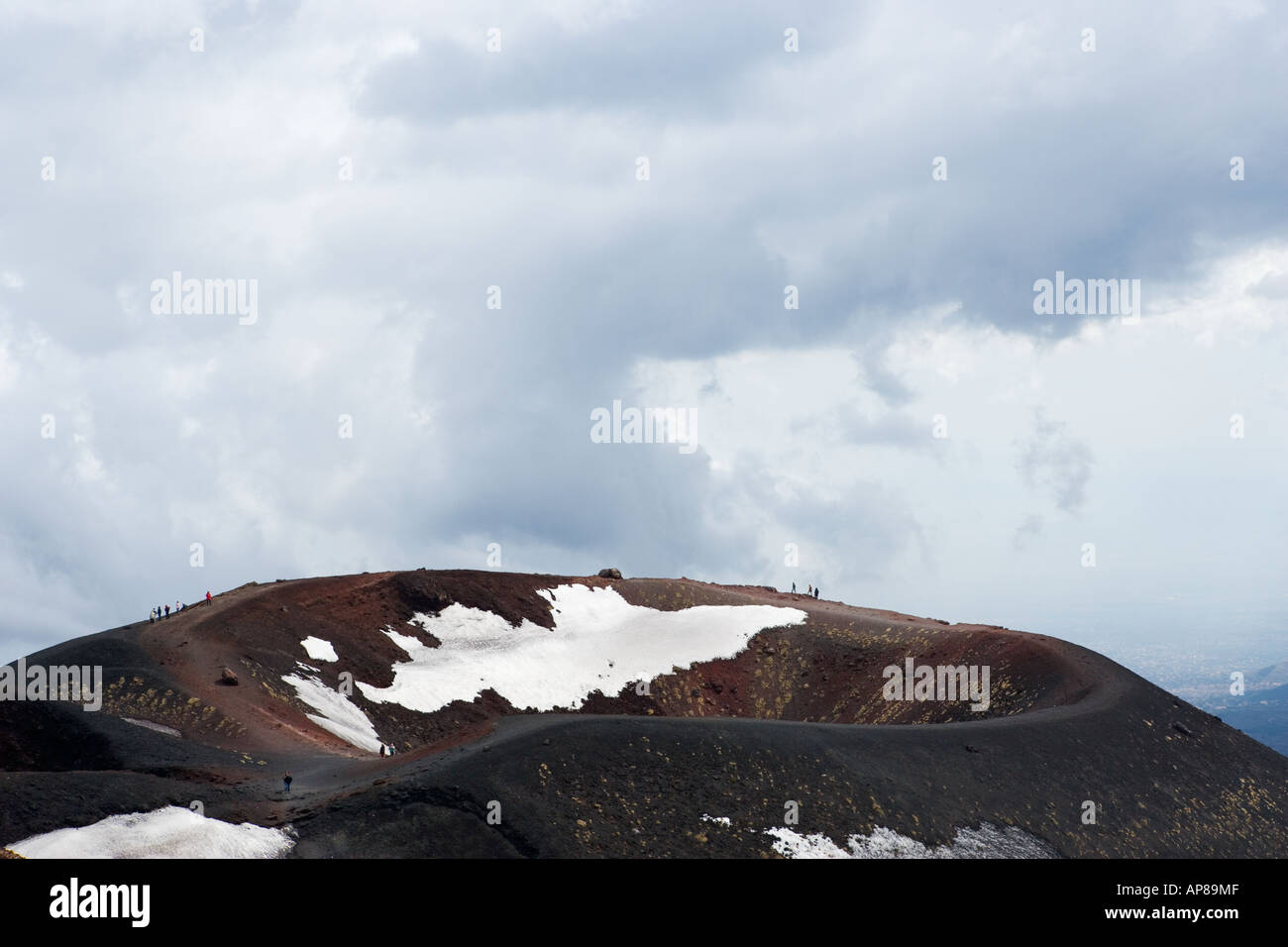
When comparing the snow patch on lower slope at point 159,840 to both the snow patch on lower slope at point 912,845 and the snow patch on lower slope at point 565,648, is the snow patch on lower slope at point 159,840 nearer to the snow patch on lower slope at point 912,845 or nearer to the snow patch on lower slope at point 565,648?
the snow patch on lower slope at point 912,845

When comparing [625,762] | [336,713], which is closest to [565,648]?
[336,713]

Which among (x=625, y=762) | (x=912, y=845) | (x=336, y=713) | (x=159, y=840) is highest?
(x=625, y=762)

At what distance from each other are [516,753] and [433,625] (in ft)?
160

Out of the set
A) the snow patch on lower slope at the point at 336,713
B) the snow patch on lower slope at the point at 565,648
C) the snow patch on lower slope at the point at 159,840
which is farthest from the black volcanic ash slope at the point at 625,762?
the snow patch on lower slope at the point at 565,648

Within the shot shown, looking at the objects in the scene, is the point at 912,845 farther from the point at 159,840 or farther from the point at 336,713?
the point at 336,713

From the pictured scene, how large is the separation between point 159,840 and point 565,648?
5589 centimetres

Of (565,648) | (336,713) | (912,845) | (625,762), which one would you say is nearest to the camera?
(912,845)

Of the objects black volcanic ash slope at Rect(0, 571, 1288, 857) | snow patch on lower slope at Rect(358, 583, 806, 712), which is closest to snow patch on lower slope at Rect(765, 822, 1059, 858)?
black volcanic ash slope at Rect(0, 571, 1288, 857)

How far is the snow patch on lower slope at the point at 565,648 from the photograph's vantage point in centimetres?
8112

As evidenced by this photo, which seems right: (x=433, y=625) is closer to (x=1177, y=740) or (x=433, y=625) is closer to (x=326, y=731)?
(x=326, y=731)

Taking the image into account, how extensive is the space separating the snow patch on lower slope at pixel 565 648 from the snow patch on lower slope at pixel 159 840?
38.1 metres

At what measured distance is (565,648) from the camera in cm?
9044

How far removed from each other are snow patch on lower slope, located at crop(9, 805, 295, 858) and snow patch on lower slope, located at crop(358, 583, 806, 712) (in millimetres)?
38094
